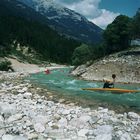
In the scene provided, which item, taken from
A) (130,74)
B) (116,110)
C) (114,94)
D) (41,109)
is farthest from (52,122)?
(130,74)

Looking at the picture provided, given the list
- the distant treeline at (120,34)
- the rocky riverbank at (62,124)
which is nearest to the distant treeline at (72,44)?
the distant treeline at (120,34)

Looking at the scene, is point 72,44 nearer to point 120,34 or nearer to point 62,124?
point 120,34

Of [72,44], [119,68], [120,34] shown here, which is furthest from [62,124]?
[72,44]

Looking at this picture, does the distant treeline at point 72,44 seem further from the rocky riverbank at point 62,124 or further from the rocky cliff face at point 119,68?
the rocky riverbank at point 62,124

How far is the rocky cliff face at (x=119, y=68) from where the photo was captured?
52.2m

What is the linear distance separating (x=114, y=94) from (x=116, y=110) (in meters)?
11.1

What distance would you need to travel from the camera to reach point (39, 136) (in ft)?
54.6

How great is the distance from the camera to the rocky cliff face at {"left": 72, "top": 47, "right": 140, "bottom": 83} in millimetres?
52156

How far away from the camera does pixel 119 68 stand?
54.8 meters

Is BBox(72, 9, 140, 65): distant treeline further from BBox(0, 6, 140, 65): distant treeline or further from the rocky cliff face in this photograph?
the rocky cliff face

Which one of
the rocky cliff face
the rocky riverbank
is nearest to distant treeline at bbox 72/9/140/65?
the rocky cliff face

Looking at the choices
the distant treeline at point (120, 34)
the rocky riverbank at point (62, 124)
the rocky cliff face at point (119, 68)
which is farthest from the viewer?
the distant treeline at point (120, 34)

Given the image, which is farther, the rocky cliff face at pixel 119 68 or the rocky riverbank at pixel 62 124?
the rocky cliff face at pixel 119 68

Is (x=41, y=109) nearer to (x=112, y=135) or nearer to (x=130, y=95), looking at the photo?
(x=112, y=135)
